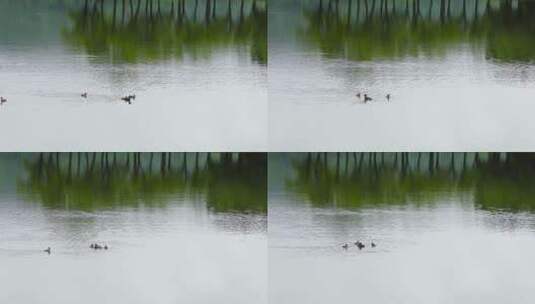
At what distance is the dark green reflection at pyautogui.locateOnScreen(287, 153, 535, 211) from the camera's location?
10.3 feet

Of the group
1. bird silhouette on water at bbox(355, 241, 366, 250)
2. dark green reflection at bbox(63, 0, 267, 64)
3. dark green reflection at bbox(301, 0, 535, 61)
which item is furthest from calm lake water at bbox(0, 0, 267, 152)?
bird silhouette on water at bbox(355, 241, 366, 250)

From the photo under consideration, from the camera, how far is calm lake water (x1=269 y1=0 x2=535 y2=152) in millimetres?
3131

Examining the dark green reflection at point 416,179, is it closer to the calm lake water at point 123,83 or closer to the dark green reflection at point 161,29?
the calm lake water at point 123,83

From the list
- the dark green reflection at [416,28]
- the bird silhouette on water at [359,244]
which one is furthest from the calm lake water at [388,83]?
the bird silhouette on water at [359,244]

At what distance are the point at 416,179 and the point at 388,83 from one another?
33cm

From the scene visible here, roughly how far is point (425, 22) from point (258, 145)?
0.69 meters

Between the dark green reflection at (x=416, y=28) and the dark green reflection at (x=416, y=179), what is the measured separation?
337 millimetres

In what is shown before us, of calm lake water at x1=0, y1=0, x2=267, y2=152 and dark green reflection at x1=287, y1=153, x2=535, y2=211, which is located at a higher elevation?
Answer: calm lake water at x1=0, y1=0, x2=267, y2=152

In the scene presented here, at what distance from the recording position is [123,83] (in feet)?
10.3

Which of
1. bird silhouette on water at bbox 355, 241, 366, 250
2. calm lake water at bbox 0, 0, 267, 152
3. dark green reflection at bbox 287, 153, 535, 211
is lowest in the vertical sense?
bird silhouette on water at bbox 355, 241, 366, 250

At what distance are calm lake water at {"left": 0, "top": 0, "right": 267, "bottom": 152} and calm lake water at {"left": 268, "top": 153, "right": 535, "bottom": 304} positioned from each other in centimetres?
23

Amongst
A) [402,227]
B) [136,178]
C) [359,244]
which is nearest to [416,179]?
[402,227]

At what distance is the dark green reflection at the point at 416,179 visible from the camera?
314 centimetres

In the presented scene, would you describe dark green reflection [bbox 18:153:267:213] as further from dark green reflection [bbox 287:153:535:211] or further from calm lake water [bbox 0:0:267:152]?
dark green reflection [bbox 287:153:535:211]
